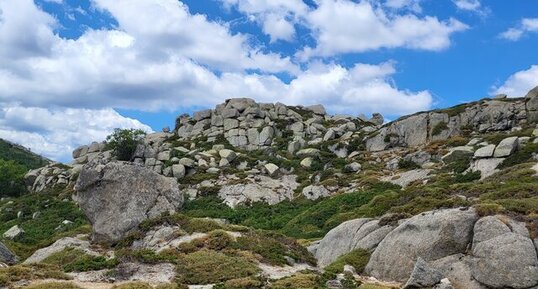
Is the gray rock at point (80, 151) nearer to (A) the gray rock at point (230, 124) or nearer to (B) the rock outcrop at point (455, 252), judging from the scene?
(A) the gray rock at point (230, 124)

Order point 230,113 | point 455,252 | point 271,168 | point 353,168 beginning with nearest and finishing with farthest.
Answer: point 455,252 < point 353,168 < point 271,168 < point 230,113

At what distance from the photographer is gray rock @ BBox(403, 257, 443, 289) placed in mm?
19344

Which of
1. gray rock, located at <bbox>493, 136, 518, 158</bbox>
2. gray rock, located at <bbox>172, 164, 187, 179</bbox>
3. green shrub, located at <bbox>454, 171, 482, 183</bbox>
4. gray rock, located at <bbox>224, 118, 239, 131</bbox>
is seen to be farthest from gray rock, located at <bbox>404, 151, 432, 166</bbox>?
gray rock, located at <bbox>224, 118, 239, 131</bbox>

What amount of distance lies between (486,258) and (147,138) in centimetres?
9675

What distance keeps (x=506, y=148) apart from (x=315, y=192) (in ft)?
70.0

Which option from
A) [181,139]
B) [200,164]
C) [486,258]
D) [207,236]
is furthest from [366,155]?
[486,258]

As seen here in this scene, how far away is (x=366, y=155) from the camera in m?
75.7

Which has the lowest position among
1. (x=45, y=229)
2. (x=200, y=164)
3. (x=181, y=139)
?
(x=45, y=229)

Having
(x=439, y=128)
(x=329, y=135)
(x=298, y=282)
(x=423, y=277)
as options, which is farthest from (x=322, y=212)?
(x=329, y=135)

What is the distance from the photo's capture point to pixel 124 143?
7619 centimetres

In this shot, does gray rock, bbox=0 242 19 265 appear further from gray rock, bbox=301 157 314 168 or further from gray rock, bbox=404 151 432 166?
gray rock, bbox=404 151 432 166

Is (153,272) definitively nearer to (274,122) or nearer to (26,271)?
(26,271)

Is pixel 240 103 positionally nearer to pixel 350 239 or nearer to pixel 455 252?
pixel 350 239

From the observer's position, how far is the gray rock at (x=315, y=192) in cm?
5697
